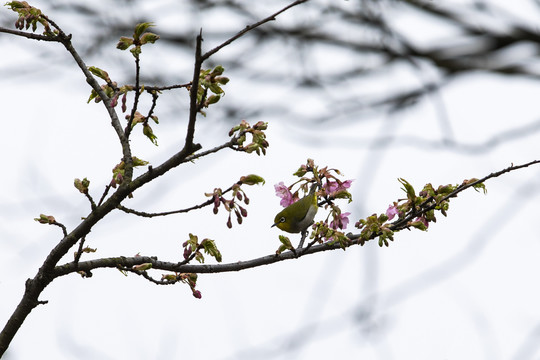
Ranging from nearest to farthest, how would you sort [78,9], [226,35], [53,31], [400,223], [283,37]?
1. [53,31]
2. [400,223]
3. [283,37]
4. [226,35]
5. [78,9]

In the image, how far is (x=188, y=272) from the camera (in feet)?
8.64

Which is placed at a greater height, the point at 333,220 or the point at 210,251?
the point at 333,220

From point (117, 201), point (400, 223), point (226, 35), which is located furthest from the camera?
point (226, 35)

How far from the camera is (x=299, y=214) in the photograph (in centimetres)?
346

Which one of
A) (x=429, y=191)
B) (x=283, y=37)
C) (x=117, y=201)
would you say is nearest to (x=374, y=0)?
(x=283, y=37)

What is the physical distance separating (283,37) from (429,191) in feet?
4.92

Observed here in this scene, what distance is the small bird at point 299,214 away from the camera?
326 cm

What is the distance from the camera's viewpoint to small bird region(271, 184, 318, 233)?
326 centimetres

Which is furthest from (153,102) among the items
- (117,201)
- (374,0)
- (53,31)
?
(374,0)

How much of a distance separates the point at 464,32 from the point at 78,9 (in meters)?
3.22

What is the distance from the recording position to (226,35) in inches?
179

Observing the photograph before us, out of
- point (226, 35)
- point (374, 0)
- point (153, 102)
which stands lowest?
point (153, 102)

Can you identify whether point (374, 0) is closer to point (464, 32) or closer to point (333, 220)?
point (464, 32)

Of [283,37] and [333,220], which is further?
[283,37]
